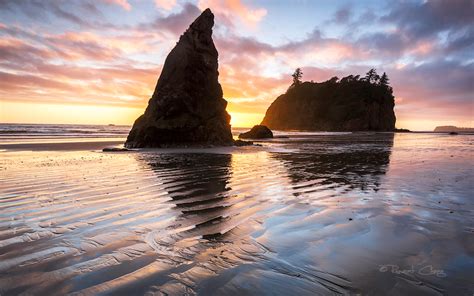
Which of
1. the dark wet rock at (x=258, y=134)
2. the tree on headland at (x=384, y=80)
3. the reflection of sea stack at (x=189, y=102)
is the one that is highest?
the tree on headland at (x=384, y=80)

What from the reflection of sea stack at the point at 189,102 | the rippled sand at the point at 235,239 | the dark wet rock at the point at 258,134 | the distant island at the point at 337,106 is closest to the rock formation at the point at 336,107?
the distant island at the point at 337,106

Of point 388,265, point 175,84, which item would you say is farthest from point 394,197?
point 175,84

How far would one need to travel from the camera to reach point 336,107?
120 metres

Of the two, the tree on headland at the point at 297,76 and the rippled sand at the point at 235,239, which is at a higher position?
the tree on headland at the point at 297,76

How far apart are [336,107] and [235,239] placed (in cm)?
12318

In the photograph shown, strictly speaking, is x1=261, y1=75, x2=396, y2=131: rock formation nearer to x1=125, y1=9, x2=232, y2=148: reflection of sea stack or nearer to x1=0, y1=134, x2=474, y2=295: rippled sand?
x1=125, y1=9, x2=232, y2=148: reflection of sea stack

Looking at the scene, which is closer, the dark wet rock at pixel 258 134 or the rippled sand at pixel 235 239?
the rippled sand at pixel 235 239

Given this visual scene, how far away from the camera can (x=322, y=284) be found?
2953mm

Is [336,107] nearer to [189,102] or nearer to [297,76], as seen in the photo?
[297,76]

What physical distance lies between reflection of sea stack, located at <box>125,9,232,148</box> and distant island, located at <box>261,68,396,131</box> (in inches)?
3611

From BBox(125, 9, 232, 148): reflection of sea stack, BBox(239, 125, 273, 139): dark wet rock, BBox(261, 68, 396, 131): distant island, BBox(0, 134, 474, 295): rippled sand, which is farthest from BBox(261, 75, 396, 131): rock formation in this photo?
BBox(0, 134, 474, 295): rippled sand

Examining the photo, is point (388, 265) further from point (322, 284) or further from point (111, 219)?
point (111, 219)

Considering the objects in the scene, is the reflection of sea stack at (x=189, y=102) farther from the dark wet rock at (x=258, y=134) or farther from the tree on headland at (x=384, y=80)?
the tree on headland at (x=384, y=80)

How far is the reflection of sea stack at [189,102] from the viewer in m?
24.1
